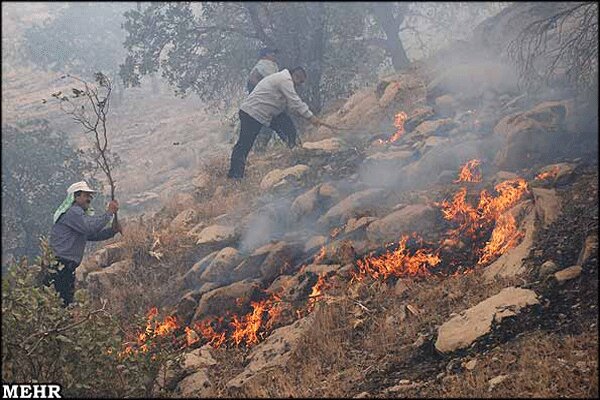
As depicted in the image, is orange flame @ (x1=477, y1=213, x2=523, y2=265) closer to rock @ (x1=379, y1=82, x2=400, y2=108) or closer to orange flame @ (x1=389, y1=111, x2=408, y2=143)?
orange flame @ (x1=389, y1=111, x2=408, y2=143)

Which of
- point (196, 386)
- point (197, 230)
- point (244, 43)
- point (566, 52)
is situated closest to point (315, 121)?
point (197, 230)

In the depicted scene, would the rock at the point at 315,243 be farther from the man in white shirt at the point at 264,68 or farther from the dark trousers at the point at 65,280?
the man in white shirt at the point at 264,68

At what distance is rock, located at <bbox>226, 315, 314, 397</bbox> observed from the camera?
4.38m

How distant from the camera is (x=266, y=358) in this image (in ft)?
15.9

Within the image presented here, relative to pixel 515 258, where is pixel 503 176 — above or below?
above

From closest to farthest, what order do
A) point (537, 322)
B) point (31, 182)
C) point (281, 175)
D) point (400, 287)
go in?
point (537, 322), point (400, 287), point (281, 175), point (31, 182)

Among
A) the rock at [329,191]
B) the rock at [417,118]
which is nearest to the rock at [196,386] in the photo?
the rock at [329,191]

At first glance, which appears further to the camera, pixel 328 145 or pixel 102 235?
pixel 328 145

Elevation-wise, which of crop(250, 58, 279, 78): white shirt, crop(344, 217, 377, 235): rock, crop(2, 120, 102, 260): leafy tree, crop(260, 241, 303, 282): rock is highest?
crop(250, 58, 279, 78): white shirt

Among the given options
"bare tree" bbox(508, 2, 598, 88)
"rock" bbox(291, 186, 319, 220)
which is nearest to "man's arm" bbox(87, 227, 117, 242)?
"rock" bbox(291, 186, 319, 220)

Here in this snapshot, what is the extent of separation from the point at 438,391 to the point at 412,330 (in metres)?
0.93

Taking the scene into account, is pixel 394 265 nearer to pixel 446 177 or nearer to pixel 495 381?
pixel 495 381

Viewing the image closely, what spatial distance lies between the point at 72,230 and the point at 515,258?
15.2 ft

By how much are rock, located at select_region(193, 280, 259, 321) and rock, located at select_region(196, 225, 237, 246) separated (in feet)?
5.02
